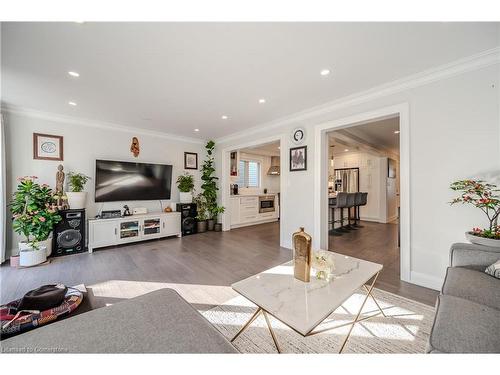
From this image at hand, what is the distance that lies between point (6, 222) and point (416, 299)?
18.5 feet

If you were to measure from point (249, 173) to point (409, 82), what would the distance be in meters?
5.10

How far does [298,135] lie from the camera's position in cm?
356

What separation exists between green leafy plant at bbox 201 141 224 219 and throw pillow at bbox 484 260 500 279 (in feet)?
14.9

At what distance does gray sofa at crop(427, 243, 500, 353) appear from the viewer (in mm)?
833

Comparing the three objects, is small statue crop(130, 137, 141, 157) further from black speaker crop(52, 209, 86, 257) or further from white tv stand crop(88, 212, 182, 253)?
black speaker crop(52, 209, 86, 257)

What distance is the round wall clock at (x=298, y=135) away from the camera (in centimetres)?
348

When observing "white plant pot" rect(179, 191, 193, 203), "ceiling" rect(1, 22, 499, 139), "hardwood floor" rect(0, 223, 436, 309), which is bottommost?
"hardwood floor" rect(0, 223, 436, 309)

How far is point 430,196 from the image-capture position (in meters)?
2.25

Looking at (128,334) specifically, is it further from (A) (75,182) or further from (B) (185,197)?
(B) (185,197)

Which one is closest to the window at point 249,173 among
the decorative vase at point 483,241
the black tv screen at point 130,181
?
the black tv screen at point 130,181

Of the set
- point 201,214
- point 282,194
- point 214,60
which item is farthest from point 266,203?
point 214,60

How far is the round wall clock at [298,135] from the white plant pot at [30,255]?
170 inches

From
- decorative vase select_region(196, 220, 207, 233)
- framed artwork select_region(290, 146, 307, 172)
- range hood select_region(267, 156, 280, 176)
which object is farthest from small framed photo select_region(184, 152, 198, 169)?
range hood select_region(267, 156, 280, 176)
